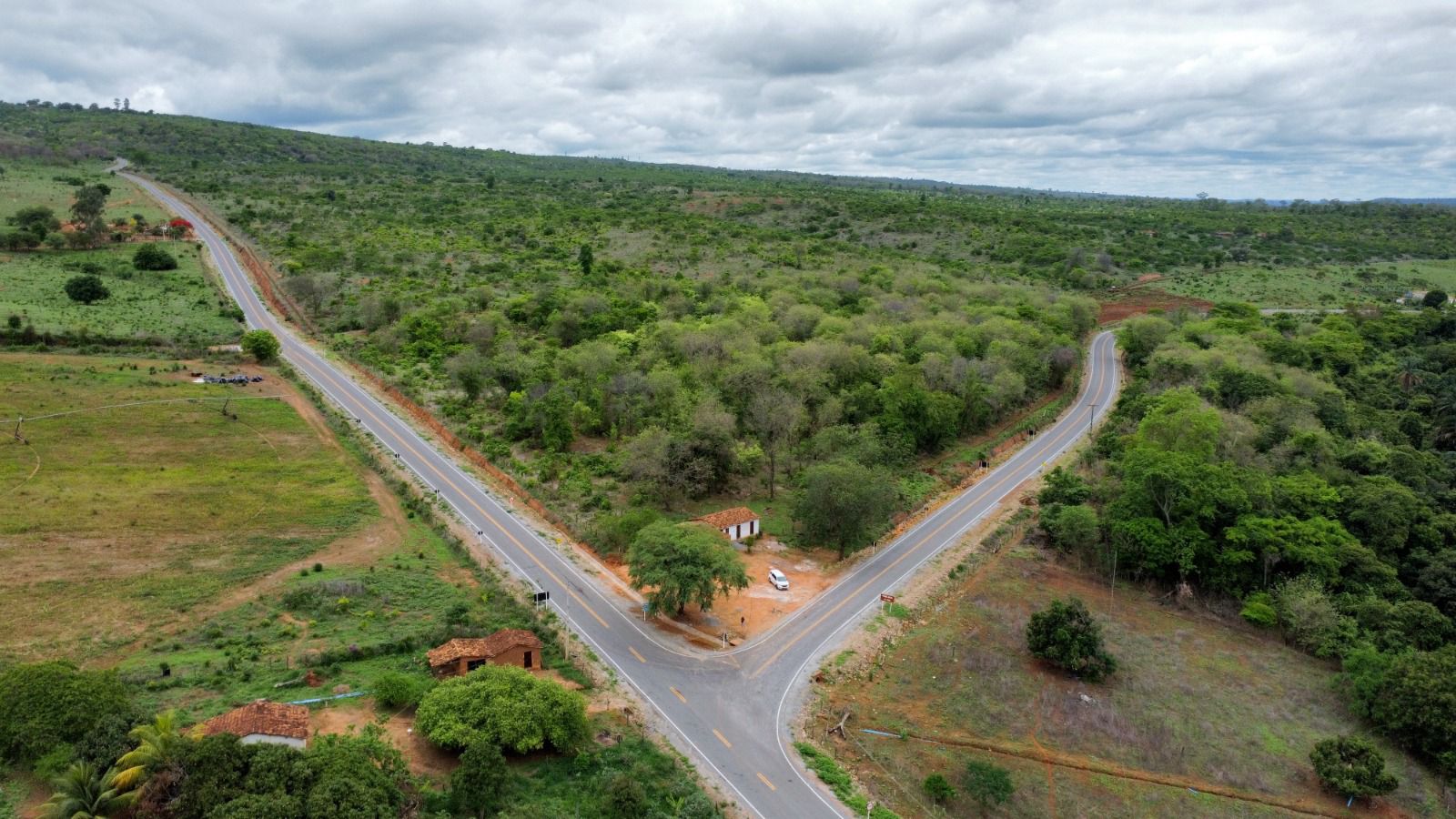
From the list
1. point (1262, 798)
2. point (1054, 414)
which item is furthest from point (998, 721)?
point (1054, 414)

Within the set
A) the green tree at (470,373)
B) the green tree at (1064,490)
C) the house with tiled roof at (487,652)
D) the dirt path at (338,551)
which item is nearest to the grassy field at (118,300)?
the green tree at (470,373)

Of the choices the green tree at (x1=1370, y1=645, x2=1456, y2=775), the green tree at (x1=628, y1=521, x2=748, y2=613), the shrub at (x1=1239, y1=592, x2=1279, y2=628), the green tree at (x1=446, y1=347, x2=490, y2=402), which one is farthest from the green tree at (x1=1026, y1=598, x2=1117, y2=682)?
the green tree at (x1=446, y1=347, x2=490, y2=402)

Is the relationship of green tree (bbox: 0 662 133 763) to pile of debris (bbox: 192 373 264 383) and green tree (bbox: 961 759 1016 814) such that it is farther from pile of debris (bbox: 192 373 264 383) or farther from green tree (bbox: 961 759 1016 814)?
pile of debris (bbox: 192 373 264 383)

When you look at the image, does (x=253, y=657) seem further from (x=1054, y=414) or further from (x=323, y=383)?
(x=1054, y=414)

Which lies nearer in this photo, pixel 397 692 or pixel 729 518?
pixel 397 692

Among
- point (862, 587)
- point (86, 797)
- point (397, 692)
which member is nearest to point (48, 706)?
point (86, 797)

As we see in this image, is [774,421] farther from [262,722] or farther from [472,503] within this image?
[262,722]

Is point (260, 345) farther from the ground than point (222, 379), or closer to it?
farther from the ground
